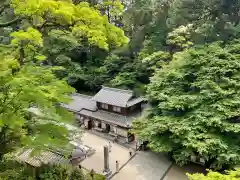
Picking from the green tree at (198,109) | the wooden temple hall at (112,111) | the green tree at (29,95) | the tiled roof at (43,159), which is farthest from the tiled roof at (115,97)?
the green tree at (29,95)

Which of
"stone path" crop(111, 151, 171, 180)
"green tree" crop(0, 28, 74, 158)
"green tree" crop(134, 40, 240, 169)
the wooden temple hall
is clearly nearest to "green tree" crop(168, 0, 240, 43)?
"green tree" crop(134, 40, 240, 169)

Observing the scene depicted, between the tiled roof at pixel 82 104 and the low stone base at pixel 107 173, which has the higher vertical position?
the tiled roof at pixel 82 104

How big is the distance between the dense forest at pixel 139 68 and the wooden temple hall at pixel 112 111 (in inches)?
76.8

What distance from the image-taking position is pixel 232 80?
50.4 ft

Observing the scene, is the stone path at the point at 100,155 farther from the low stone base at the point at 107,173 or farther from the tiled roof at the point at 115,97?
the tiled roof at the point at 115,97

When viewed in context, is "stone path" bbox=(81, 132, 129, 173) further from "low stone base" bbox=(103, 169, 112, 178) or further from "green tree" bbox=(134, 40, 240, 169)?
"green tree" bbox=(134, 40, 240, 169)

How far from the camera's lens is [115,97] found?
23172 mm

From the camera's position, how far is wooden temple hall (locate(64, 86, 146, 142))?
72.9ft

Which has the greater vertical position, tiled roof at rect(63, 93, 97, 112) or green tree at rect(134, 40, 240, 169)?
green tree at rect(134, 40, 240, 169)

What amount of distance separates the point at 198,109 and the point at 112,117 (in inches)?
371

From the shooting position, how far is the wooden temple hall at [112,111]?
22219mm

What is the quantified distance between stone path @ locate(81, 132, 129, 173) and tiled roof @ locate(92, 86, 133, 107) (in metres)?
3.35

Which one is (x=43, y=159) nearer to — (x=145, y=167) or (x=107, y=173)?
(x=107, y=173)

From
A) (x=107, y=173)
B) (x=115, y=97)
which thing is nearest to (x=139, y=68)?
(x=115, y=97)
